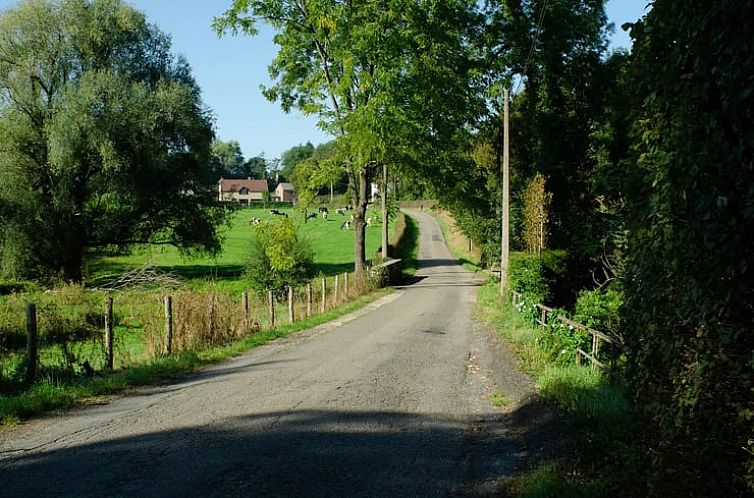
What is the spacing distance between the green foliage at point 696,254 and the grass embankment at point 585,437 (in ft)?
1.94

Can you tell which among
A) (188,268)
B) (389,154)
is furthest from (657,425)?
(188,268)

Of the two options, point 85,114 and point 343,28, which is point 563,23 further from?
point 85,114

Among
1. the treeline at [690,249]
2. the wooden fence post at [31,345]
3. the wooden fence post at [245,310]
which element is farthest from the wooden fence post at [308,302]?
the treeline at [690,249]

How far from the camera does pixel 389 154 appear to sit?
1179 inches

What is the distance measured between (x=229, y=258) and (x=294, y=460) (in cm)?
5337

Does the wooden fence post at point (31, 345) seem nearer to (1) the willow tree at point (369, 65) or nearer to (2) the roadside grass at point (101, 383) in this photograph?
(2) the roadside grass at point (101, 383)

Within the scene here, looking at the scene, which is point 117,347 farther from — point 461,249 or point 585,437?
point 461,249

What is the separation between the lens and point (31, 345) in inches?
395

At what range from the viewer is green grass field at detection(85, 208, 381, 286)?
37.9 m

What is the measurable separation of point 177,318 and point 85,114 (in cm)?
2024

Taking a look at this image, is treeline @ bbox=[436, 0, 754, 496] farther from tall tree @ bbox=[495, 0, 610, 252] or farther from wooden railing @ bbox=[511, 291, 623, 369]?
tall tree @ bbox=[495, 0, 610, 252]

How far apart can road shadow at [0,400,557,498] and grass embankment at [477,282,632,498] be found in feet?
1.28

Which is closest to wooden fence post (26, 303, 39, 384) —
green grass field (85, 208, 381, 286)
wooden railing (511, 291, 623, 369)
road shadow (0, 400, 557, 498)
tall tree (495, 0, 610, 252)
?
road shadow (0, 400, 557, 498)

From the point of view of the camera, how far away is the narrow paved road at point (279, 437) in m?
6.05
